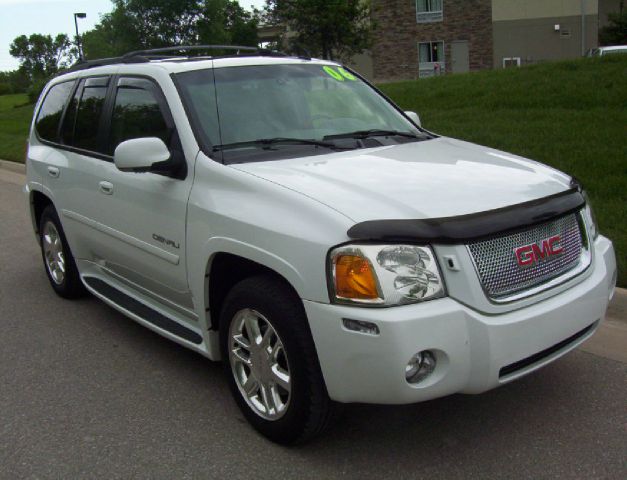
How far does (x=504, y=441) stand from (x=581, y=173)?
5237 mm

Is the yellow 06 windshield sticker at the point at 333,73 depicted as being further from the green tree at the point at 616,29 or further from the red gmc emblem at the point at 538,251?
the green tree at the point at 616,29

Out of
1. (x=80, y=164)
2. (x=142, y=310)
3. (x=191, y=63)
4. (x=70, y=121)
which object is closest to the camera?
(x=191, y=63)

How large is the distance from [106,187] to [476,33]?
38.8 meters

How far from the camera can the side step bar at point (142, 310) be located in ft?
13.3

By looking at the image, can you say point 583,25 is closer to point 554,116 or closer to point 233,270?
point 554,116

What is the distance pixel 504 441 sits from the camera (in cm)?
342

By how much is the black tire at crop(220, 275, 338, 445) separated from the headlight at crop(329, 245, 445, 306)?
0.27 m

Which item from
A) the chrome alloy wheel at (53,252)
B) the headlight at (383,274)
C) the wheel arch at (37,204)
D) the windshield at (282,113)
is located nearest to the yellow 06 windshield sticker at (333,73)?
the windshield at (282,113)

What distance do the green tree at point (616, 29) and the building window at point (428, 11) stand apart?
28.8ft

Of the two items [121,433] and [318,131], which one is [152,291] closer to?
[121,433]

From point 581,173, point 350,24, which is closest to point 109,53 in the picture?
point 350,24

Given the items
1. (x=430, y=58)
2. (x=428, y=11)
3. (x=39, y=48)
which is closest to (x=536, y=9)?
(x=428, y=11)

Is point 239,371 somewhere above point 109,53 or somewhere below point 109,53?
below

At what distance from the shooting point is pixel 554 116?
11070 millimetres
